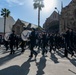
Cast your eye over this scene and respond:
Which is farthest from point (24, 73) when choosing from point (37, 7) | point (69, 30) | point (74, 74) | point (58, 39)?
point (37, 7)

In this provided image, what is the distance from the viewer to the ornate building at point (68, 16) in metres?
57.1

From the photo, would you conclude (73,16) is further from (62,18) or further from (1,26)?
(1,26)

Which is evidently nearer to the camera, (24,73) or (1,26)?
(24,73)

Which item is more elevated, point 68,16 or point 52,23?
point 52,23

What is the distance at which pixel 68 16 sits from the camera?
195 feet

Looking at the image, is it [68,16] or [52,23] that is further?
[52,23]

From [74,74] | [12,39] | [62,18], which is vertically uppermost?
[62,18]

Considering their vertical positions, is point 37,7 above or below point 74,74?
above

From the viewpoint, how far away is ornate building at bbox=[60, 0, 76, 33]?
187ft

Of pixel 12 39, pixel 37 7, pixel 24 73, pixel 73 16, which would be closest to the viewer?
pixel 24 73

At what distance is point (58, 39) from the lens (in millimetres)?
26906

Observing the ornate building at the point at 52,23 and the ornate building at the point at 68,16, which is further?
the ornate building at the point at 52,23

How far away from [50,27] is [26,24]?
987cm

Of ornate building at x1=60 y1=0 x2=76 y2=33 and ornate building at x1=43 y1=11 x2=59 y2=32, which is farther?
ornate building at x1=43 y1=11 x2=59 y2=32
